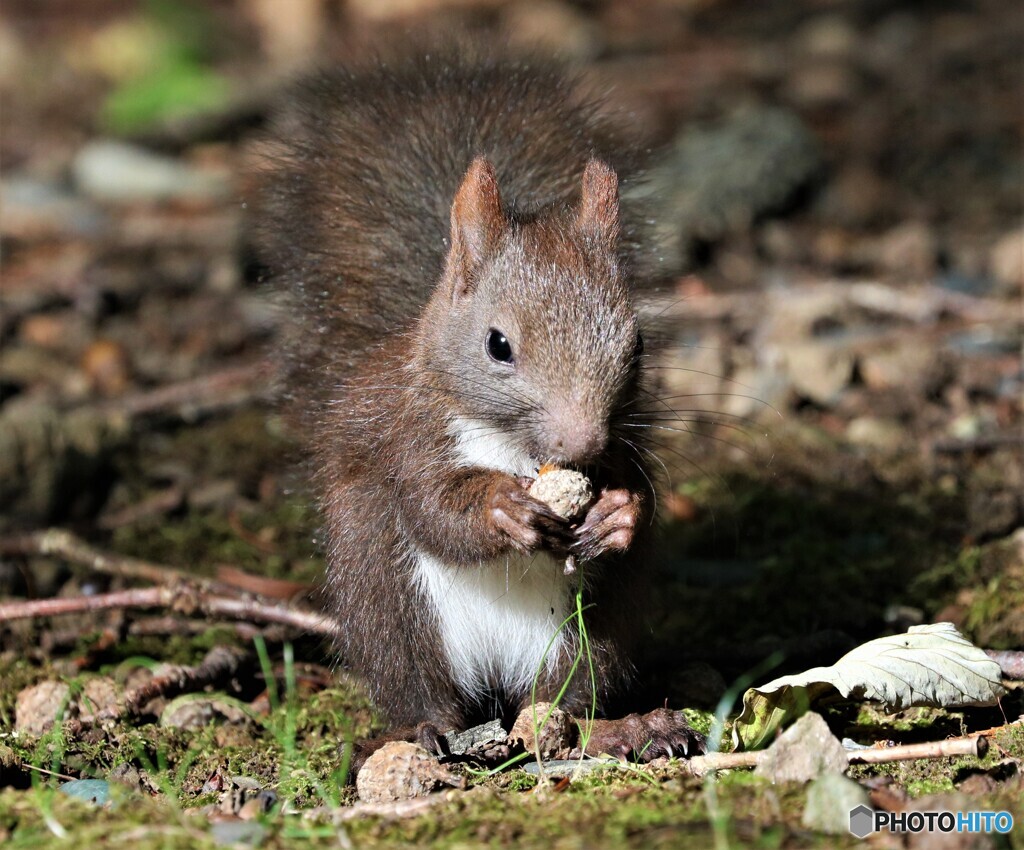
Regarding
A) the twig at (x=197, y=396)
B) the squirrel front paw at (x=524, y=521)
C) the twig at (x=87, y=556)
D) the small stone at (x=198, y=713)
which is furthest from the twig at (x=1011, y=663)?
the twig at (x=197, y=396)

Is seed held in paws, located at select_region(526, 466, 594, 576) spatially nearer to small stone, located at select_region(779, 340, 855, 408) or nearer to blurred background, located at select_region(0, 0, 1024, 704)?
blurred background, located at select_region(0, 0, 1024, 704)

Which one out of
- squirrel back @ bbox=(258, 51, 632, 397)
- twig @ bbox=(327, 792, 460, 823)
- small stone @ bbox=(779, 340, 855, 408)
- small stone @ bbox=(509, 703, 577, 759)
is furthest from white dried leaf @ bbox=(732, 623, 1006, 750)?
small stone @ bbox=(779, 340, 855, 408)

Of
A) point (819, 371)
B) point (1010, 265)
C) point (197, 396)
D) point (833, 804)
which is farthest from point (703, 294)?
point (833, 804)

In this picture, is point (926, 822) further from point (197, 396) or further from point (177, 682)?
point (197, 396)

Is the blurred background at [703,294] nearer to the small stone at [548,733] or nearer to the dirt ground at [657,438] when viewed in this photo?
the dirt ground at [657,438]

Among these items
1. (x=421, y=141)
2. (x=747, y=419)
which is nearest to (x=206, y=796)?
(x=421, y=141)
